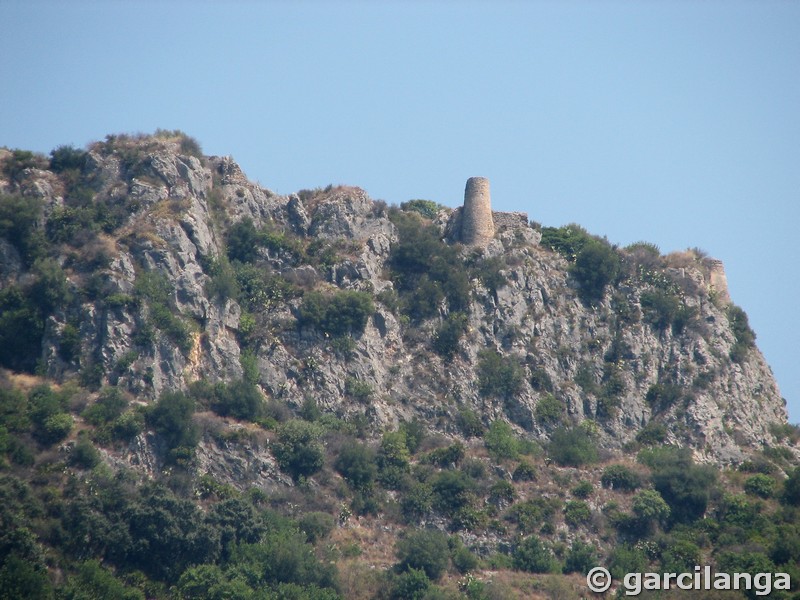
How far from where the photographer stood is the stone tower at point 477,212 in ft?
276

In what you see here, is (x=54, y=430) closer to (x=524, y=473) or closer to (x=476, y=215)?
(x=524, y=473)

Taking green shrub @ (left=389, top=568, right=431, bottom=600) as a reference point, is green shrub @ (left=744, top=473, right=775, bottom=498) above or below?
above

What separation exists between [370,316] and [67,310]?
17.4 m

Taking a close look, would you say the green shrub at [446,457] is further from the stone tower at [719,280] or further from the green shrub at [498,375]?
the stone tower at [719,280]

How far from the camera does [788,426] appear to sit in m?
81.5

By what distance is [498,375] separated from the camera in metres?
77.3

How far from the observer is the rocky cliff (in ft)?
234

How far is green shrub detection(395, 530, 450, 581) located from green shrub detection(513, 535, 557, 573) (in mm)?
3739

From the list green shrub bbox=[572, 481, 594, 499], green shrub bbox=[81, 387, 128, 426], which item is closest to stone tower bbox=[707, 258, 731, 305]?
green shrub bbox=[572, 481, 594, 499]

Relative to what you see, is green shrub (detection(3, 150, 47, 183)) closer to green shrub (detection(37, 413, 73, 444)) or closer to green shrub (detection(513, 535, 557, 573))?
green shrub (detection(37, 413, 73, 444))

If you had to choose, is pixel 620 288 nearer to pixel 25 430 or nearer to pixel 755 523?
pixel 755 523

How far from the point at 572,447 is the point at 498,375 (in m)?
5.98

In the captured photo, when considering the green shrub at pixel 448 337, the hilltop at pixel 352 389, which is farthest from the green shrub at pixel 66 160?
the green shrub at pixel 448 337

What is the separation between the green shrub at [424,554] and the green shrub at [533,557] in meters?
3.74
